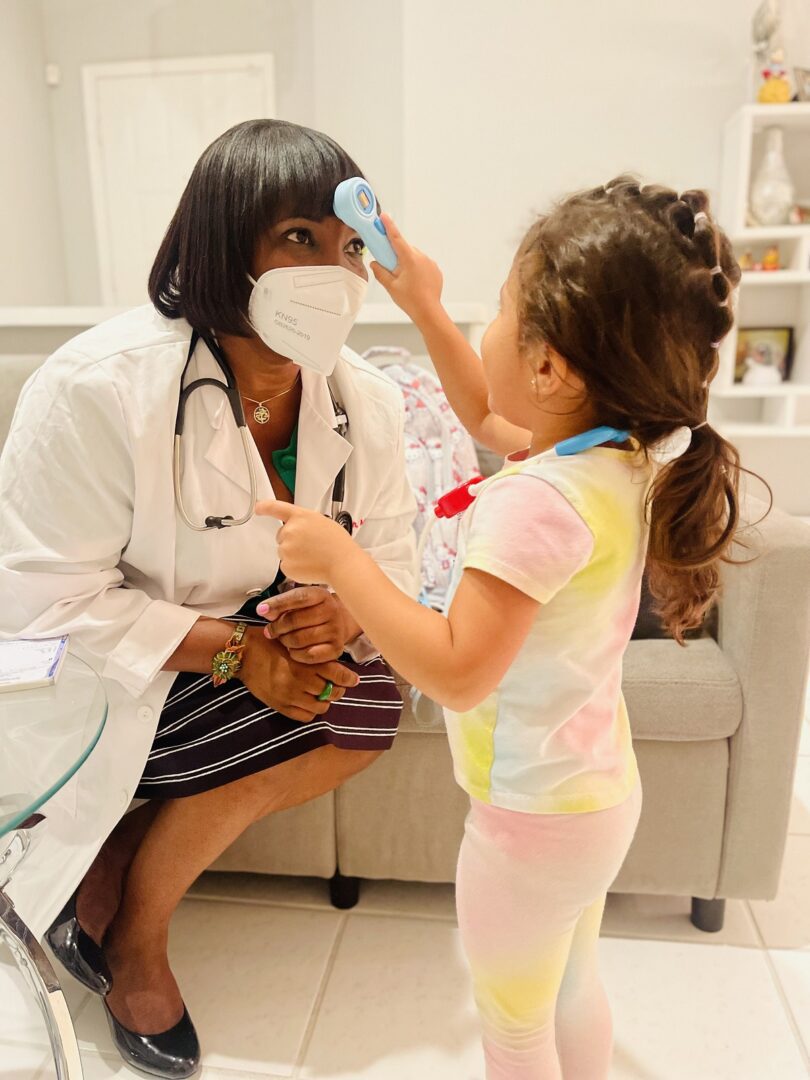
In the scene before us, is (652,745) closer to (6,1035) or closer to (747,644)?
(747,644)

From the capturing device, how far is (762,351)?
3.51m

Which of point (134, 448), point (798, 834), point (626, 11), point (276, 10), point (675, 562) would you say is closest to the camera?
point (675, 562)

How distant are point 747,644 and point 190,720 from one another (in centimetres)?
85

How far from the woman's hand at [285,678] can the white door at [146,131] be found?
4.21 metres

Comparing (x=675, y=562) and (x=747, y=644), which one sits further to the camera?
(x=747, y=644)

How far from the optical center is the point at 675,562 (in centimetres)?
84

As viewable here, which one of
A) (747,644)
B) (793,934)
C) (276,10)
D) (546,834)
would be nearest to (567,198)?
(546,834)

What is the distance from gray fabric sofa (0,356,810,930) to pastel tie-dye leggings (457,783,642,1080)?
0.53 m

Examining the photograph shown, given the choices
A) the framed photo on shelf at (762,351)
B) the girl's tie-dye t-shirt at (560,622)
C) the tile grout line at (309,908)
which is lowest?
the tile grout line at (309,908)

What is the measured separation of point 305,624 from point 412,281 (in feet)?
1.56

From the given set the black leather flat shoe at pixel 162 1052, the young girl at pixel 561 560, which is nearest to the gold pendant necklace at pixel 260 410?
the young girl at pixel 561 560

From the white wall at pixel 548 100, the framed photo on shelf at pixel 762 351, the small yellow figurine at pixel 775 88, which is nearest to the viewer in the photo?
the small yellow figurine at pixel 775 88

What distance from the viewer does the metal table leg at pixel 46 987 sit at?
906 millimetres

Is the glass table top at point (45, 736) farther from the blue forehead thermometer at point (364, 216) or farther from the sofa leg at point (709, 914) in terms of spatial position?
the sofa leg at point (709, 914)
